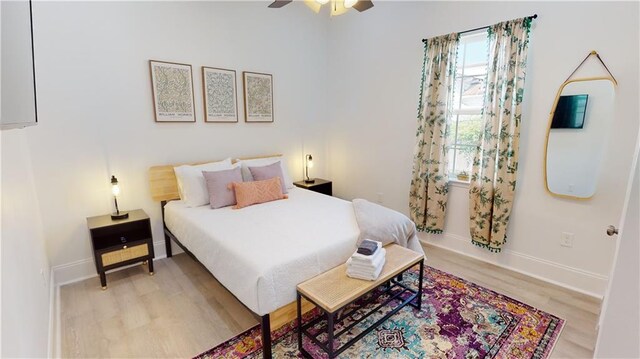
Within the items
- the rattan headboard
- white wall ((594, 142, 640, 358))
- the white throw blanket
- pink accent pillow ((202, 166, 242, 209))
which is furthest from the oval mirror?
the rattan headboard

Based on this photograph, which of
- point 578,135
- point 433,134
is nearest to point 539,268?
point 578,135

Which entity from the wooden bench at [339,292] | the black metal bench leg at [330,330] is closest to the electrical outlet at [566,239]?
the wooden bench at [339,292]

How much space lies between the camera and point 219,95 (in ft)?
11.1

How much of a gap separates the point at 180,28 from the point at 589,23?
12.0 ft

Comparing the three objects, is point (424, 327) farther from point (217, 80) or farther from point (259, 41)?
point (259, 41)

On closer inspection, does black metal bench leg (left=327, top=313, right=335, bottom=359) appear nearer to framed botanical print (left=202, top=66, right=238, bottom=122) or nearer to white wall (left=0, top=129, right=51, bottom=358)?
white wall (left=0, top=129, right=51, bottom=358)

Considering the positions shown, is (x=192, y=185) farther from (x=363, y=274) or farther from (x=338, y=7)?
(x=338, y=7)

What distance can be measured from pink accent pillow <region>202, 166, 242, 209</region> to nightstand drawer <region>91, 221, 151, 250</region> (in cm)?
63

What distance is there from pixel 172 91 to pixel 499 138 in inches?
129

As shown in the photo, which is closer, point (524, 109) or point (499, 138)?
point (524, 109)

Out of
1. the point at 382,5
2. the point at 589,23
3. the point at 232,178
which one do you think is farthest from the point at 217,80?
the point at 589,23

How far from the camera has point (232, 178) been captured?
3.02 metres

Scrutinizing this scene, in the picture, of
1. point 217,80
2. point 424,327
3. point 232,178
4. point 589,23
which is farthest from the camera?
point 217,80

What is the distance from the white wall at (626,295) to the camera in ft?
3.14
